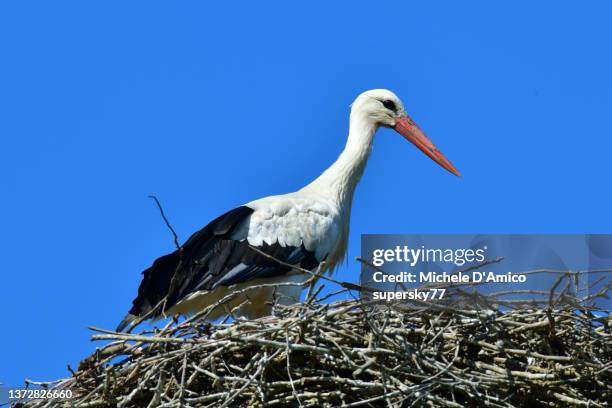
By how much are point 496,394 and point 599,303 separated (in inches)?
25.8

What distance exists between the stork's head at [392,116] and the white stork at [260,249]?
8.6 inches

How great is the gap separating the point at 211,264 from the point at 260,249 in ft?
0.90

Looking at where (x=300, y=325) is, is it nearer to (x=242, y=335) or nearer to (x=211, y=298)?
(x=242, y=335)

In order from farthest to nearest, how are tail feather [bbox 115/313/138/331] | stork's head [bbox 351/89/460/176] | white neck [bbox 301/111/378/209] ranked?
stork's head [bbox 351/89/460/176], white neck [bbox 301/111/378/209], tail feather [bbox 115/313/138/331]

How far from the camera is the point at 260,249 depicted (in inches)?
273

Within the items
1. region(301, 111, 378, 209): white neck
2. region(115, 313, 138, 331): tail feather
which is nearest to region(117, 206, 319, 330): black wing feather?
region(115, 313, 138, 331): tail feather

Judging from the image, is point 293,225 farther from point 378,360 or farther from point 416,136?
point 378,360

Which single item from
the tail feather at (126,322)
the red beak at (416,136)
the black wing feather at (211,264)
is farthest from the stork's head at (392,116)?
the tail feather at (126,322)

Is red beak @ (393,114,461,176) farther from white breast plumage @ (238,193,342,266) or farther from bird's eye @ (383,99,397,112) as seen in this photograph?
white breast plumage @ (238,193,342,266)

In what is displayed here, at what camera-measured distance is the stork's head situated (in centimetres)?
786

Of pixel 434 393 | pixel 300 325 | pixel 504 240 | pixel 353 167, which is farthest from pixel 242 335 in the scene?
pixel 353 167

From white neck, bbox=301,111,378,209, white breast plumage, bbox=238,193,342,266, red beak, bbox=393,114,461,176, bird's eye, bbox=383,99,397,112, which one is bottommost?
white breast plumage, bbox=238,193,342,266

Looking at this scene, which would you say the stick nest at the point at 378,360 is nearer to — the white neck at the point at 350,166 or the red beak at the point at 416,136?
the white neck at the point at 350,166

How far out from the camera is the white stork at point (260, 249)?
6680 mm
